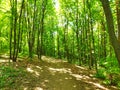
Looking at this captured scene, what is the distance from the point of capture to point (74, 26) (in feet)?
98.8

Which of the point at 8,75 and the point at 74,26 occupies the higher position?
the point at 74,26

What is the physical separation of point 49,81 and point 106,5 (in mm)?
7894

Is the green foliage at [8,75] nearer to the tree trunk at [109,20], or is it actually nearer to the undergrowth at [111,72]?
the undergrowth at [111,72]

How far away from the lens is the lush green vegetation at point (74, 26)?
1176 cm

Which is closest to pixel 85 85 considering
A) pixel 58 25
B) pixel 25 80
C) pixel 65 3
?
pixel 25 80

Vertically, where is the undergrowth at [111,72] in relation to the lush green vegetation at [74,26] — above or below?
below

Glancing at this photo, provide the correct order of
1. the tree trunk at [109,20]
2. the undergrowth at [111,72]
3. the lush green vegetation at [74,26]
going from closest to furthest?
1. the tree trunk at [109,20]
2. the lush green vegetation at [74,26]
3. the undergrowth at [111,72]

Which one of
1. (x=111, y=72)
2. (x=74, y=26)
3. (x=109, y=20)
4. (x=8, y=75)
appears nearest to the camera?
(x=109, y=20)

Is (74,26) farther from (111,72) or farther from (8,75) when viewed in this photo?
(8,75)

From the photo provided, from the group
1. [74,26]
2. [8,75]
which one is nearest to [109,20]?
[8,75]

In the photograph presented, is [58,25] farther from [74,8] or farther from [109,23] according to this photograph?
[109,23]

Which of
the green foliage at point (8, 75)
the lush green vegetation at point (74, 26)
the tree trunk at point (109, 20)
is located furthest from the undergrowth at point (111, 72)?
the green foliage at point (8, 75)

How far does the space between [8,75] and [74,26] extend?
18467mm

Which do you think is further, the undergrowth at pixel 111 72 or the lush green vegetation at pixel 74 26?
the undergrowth at pixel 111 72
